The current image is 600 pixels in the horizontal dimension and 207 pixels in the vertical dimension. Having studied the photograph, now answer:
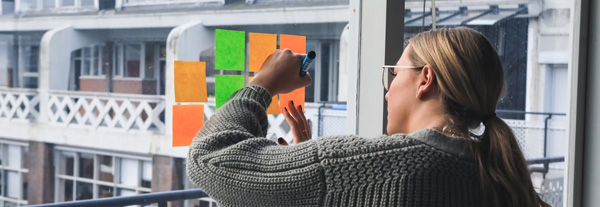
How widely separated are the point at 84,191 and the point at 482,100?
99 centimetres

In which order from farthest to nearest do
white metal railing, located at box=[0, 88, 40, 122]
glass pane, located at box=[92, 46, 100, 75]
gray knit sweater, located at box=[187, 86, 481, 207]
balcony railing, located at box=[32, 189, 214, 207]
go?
balcony railing, located at box=[32, 189, 214, 207], glass pane, located at box=[92, 46, 100, 75], white metal railing, located at box=[0, 88, 40, 122], gray knit sweater, located at box=[187, 86, 481, 207]

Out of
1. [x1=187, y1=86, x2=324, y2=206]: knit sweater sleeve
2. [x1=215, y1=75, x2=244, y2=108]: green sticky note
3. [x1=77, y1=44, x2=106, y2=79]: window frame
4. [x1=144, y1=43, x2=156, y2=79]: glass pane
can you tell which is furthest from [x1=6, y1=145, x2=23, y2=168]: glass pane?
[x1=187, y1=86, x2=324, y2=206]: knit sweater sleeve

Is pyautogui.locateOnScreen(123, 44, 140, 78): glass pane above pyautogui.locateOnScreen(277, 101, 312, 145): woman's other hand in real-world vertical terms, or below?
above

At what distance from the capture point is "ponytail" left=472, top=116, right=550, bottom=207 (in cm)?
89

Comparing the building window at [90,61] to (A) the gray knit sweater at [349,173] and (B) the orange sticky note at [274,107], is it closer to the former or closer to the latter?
(B) the orange sticky note at [274,107]

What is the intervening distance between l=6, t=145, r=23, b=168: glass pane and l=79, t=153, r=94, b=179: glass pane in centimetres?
15

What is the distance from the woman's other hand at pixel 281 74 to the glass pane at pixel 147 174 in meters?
0.54

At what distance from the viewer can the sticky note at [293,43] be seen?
144 centimetres

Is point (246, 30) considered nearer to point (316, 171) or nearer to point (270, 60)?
point (270, 60)

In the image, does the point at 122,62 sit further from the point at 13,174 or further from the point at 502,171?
the point at 502,171

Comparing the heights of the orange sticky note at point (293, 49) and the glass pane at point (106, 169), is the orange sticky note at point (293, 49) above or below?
above

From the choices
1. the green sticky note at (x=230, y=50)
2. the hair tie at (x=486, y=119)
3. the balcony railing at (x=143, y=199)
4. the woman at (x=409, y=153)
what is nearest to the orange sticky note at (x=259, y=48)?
the green sticky note at (x=230, y=50)

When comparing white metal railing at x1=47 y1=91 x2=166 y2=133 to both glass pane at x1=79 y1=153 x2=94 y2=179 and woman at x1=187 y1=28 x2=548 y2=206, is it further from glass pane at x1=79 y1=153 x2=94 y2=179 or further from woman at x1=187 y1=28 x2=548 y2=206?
woman at x1=187 y1=28 x2=548 y2=206

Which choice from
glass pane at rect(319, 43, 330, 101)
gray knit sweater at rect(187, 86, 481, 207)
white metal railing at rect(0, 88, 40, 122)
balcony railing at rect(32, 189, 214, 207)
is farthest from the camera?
glass pane at rect(319, 43, 330, 101)
